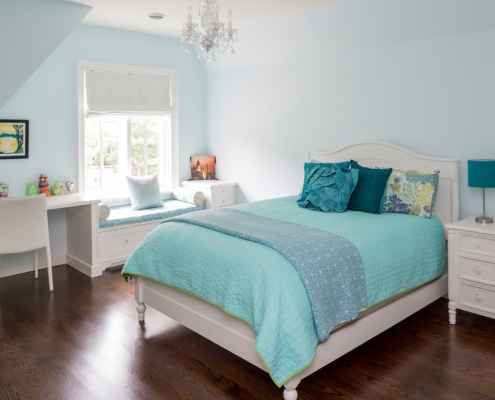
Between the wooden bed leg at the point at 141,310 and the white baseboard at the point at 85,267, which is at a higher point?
Answer: the white baseboard at the point at 85,267

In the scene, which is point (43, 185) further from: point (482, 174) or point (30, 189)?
point (482, 174)

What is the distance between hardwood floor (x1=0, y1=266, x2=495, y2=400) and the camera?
2.51 m

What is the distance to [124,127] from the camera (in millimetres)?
5285

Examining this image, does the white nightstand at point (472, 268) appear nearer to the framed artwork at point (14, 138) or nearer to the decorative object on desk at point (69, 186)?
the decorative object on desk at point (69, 186)

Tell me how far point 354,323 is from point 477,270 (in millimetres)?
1112

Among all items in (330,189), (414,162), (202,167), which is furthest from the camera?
(202,167)

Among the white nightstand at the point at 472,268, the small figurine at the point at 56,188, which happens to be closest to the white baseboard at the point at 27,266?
the small figurine at the point at 56,188

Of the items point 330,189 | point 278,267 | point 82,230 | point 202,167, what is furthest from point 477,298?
point 202,167

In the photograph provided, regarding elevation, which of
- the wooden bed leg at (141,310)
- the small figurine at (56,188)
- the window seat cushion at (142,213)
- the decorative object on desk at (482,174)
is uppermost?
the decorative object on desk at (482,174)

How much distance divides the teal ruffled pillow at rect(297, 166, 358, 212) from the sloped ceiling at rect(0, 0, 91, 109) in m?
2.32

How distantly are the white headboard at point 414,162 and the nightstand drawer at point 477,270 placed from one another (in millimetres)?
503

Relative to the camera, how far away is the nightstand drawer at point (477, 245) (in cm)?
320

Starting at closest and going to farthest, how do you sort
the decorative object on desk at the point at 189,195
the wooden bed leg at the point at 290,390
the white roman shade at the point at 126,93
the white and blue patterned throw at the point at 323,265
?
1. the wooden bed leg at the point at 290,390
2. the white and blue patterned throw at the point at 323,265
3. the white roman shade at the point at 126,93
4. the decorative object on desk at the point at 189,195

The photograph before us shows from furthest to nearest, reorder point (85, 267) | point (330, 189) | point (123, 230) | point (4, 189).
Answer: point (123, 230), point (85, 267), point (4, 189), point (330, 189)
